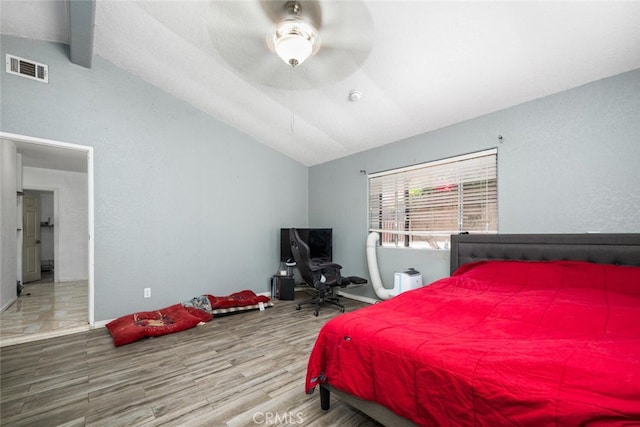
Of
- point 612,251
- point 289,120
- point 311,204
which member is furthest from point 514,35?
point 311,204

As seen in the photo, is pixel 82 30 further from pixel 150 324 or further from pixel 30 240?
pixel 30 240

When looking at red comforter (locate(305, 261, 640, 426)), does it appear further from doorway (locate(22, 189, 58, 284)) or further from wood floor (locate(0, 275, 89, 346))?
doorway (locate(22, 189, 58, 284))

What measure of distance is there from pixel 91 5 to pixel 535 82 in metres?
4.04

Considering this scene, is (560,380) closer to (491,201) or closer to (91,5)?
(491,201)

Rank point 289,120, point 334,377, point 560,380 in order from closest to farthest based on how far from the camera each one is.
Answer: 1. point 560,380
2. point 334,377
3. point 289,120

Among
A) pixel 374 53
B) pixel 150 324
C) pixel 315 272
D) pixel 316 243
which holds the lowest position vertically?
pixel 150 324

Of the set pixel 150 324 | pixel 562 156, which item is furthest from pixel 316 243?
pixel 562 156

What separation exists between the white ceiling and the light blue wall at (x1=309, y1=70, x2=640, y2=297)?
0.15 m

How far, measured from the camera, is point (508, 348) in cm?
117

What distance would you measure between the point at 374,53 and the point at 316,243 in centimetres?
300

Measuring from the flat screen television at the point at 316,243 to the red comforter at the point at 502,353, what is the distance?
2.51 meters

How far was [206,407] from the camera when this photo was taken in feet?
5.70

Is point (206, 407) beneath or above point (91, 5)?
beneath

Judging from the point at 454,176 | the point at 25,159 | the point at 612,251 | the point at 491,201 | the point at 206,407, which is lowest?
the point at 206,407
